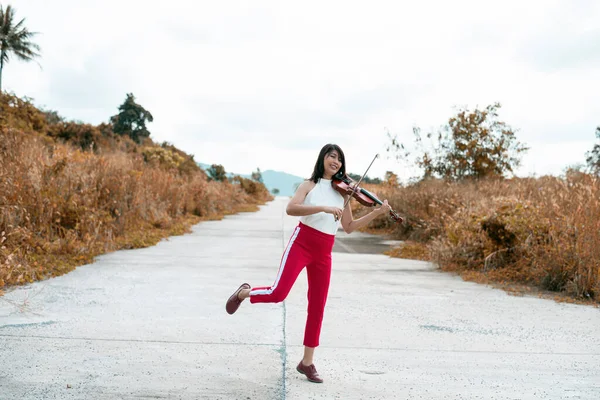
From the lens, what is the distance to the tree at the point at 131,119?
61.0m

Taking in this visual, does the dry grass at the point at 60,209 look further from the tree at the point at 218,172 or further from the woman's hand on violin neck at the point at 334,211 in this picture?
the tree at the point at 218,172

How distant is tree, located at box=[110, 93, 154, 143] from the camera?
6097 centimetres

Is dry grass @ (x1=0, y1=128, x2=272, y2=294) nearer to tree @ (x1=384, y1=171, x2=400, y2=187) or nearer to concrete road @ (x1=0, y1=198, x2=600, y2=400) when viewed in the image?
concrete road @ (x1=0, y1=198, x2=600, y2=400)

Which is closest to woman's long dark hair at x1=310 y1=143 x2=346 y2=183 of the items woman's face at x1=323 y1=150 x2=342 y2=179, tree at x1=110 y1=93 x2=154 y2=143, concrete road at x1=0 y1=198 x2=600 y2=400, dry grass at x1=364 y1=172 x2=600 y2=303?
woman's face at x1=323 y1=150 x2=342 y2=179

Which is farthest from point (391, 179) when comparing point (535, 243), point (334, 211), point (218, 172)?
point (218, 172)

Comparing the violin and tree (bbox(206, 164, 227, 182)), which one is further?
tree (bbox(206, 164, 227, 182))

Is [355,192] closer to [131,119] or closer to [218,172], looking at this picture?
[218,172]

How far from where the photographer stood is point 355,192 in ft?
13.2

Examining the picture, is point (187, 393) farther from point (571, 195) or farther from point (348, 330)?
point (571, 195)

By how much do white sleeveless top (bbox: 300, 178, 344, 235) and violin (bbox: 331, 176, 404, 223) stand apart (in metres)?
0.05

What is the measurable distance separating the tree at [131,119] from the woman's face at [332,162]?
5877 centimetres

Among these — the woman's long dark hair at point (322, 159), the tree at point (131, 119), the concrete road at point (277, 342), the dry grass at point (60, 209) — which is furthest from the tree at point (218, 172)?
the woman's long dark hair at point (322, 159)

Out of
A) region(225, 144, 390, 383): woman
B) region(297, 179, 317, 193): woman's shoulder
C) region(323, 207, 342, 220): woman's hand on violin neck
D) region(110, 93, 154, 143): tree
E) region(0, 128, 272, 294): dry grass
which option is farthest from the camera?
region(110, 93, 154, 143): tree

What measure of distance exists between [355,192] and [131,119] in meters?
61.5
